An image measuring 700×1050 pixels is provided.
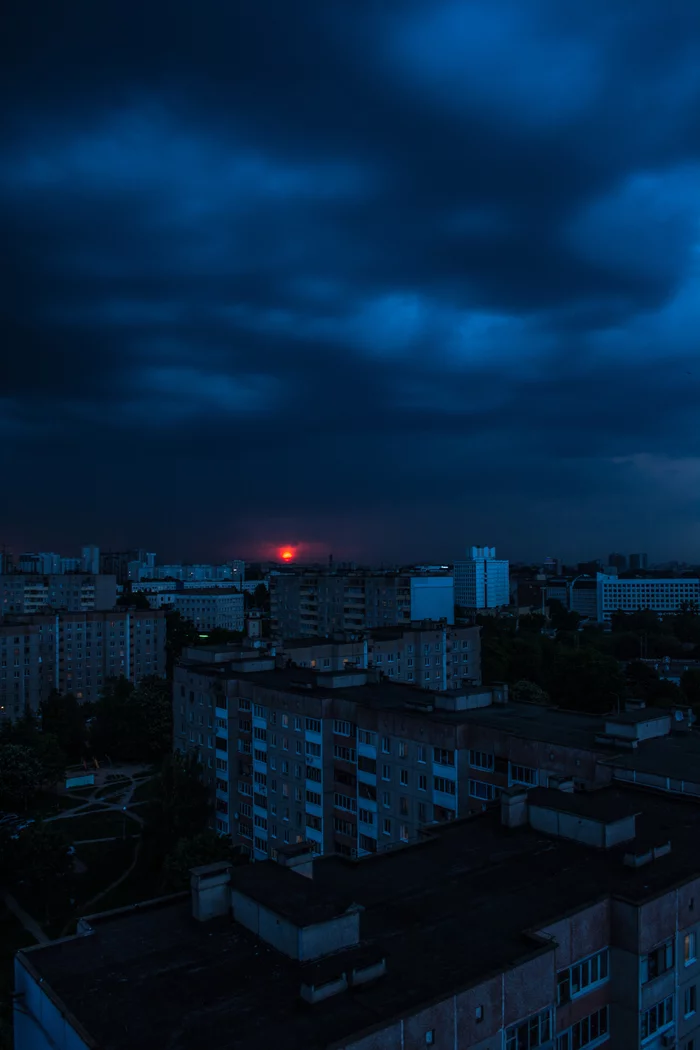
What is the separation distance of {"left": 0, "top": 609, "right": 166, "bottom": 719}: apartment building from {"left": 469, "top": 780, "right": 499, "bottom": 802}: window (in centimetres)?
5456

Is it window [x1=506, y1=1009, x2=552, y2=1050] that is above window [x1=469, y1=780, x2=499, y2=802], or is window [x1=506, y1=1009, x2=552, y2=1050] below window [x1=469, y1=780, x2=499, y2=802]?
above

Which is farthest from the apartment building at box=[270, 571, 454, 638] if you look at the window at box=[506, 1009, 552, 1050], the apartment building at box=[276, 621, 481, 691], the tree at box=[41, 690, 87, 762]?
the window at box=[506, 1009, 552, 1050]

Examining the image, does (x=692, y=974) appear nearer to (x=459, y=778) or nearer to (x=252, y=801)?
(x=459, y=778)

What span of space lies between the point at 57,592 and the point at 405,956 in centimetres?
10887

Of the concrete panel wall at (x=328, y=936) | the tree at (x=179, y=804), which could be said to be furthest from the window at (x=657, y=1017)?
the tree at (x=179, y=804)

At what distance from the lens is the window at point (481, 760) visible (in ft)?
90.3

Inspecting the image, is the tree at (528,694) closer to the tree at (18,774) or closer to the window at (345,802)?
the window at (345,802)

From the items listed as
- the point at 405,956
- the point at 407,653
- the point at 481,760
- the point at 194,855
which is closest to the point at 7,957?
the point at 194,855

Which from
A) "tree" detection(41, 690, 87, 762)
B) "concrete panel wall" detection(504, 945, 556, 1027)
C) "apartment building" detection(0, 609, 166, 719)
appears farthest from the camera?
"apartment building" detection(0, 609, 166, 719)

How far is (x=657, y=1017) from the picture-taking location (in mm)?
14391

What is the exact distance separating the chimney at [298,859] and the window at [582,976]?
520 cm

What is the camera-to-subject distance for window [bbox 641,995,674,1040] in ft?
46.3

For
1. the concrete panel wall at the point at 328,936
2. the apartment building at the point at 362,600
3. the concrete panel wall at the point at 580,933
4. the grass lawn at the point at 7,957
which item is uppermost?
the apartment building at the point at 362,600

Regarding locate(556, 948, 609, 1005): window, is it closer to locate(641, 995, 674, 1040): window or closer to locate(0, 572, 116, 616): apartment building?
locate(641, 995, 674, 1040): window
